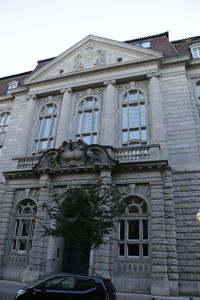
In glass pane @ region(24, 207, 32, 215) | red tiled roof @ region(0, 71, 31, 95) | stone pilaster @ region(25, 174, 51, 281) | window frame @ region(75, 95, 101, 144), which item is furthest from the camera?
red tiled roof @ region(0, 71, 31, 95)

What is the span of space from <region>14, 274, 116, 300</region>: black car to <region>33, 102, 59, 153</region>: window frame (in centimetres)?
1209

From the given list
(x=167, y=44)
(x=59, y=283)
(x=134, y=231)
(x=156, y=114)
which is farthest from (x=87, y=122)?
(x=59, y=283)

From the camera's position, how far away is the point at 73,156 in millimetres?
15555

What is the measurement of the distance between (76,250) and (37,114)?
1192cm

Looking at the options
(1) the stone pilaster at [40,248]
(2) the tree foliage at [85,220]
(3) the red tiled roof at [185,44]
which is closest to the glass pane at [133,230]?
(2) the tree foliage at [85,220]

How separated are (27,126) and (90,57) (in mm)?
8713

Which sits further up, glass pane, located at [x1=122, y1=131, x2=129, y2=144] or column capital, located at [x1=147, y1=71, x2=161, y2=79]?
Answer: column capital, located at [x1=147, y1=71, x2=161, y2=79]

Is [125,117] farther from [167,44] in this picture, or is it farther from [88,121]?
[167,44]

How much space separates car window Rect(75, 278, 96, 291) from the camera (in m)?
7.09

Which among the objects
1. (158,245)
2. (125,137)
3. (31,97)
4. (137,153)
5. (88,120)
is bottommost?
(158,245)

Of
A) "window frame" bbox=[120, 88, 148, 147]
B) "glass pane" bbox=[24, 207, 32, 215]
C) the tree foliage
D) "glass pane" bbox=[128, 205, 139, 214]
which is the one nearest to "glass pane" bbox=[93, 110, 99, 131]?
"window frame" bbox=[120, 88, 148, 147]

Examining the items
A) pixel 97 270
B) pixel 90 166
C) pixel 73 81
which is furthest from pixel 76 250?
pixel 73 81

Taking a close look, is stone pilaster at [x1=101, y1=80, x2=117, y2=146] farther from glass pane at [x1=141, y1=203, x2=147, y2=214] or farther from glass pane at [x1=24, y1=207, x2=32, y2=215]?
glass pane at [x1=24, y1=207, x2=32, y2=215]

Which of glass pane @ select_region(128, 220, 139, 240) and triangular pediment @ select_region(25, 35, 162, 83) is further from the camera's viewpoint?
triangular pediment @ select_region(25, 35, 162, 83)
